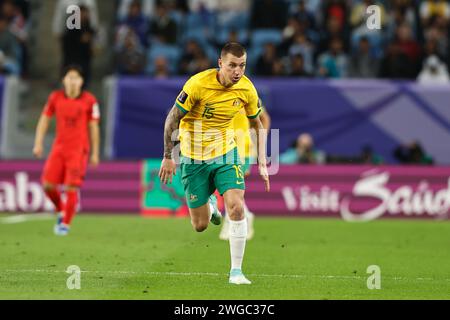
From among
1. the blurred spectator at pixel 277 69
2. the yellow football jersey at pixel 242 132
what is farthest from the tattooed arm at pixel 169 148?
the blurred spectator at pixel 277 69

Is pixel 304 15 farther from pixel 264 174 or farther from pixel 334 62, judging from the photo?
pixel 264 174

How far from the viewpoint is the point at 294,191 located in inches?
853

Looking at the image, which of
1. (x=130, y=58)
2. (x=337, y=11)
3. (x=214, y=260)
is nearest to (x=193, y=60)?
(x=130, y=58)

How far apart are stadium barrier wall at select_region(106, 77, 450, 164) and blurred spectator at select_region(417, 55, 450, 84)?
158 cm

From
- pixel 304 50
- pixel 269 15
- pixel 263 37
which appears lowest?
pixel 304 50

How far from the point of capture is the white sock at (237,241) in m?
10.8

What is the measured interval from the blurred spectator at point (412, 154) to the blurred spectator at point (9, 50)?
884 cm

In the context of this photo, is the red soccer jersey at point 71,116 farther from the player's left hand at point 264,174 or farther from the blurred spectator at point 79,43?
the blurred spectator at point 79,43

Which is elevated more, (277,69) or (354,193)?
(277,69)

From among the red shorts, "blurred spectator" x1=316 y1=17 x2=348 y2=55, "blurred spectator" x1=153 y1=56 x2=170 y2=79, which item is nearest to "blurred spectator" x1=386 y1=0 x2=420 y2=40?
"blurred spectator" x1=316 y1=17 x2=348 y2=55

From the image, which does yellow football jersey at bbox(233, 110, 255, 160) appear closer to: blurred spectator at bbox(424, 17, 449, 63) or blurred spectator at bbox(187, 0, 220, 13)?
blurred spectator at bbox(424, 17, 449, 63)

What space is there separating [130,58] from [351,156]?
5.56 meters

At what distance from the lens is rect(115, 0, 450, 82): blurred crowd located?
952 inches

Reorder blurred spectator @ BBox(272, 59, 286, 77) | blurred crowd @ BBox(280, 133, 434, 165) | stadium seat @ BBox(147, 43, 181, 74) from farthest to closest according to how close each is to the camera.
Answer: stadium seat @ BBox(147, 43, 181, 74), blurred spectator @ BBox(272, 59, 286, 77), blurred crowd @ BBox(280, 133, 434, 165)
